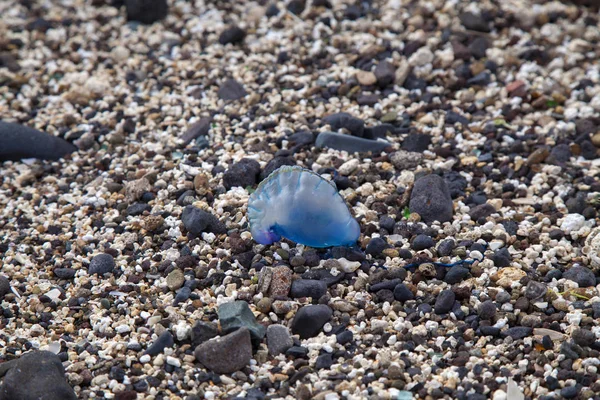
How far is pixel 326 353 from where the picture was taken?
127 inches

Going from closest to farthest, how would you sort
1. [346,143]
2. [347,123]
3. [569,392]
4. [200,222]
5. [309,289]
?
[569,392]
[309,289]
[200,222]
[346,143]
[347,123]

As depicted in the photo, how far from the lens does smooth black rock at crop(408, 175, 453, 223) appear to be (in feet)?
12.8

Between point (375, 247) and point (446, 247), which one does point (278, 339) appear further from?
point (446, 247)

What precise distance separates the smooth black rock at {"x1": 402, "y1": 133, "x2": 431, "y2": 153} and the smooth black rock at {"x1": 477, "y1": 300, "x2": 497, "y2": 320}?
1262mm

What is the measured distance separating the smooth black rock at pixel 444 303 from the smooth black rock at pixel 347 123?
1339 mm

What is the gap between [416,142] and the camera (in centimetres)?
441

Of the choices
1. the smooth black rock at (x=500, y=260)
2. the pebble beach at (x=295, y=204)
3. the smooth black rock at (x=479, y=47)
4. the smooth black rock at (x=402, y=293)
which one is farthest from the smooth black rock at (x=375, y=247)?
the smooth black rock at (x=479, y=47)

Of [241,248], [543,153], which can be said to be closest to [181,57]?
[241,248]

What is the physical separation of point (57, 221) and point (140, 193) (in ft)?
1.52

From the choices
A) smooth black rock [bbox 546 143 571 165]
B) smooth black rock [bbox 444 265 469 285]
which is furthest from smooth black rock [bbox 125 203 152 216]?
smooth black rock [bbox 546 143 571 165]

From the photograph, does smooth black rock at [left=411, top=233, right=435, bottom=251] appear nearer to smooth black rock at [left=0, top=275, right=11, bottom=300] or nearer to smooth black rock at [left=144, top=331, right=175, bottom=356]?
smooth black rock at [left=144, top=331, right=175, bottom=356]

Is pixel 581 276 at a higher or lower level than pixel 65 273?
higher

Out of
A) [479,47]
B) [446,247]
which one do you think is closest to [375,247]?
[446,247]

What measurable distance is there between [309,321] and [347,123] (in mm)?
1525
